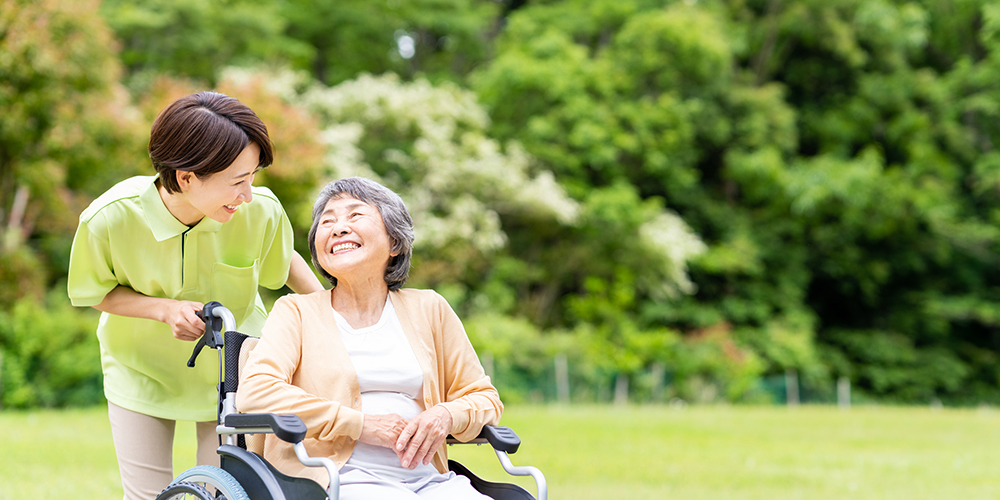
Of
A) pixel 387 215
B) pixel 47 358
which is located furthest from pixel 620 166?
pixel 387 215

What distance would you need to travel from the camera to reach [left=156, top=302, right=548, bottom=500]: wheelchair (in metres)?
1.74

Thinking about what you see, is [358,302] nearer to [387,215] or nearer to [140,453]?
[387,215]

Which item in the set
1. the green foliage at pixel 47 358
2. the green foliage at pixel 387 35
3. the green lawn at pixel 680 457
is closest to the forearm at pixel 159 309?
the green lawn at pixel 680 457

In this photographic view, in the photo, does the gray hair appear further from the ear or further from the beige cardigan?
the ear

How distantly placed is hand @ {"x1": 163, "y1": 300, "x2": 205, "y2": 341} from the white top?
0.33 metres

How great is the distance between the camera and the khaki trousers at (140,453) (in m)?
2.21

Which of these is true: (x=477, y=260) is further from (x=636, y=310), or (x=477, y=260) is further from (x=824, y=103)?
(x=824, y=103)

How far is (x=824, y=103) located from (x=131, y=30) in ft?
45.2

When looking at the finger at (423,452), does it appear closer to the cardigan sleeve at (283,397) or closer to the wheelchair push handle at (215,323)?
the cardigan sleeve at (283,397)

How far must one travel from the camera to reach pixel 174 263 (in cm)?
220

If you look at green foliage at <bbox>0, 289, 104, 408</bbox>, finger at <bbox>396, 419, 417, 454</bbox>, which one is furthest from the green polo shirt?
green foliage at <bbox>0, 289, 104, 408</bbox>

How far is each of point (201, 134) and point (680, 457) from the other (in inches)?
223

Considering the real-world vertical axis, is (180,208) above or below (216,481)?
above

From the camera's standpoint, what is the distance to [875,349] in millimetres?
18312
